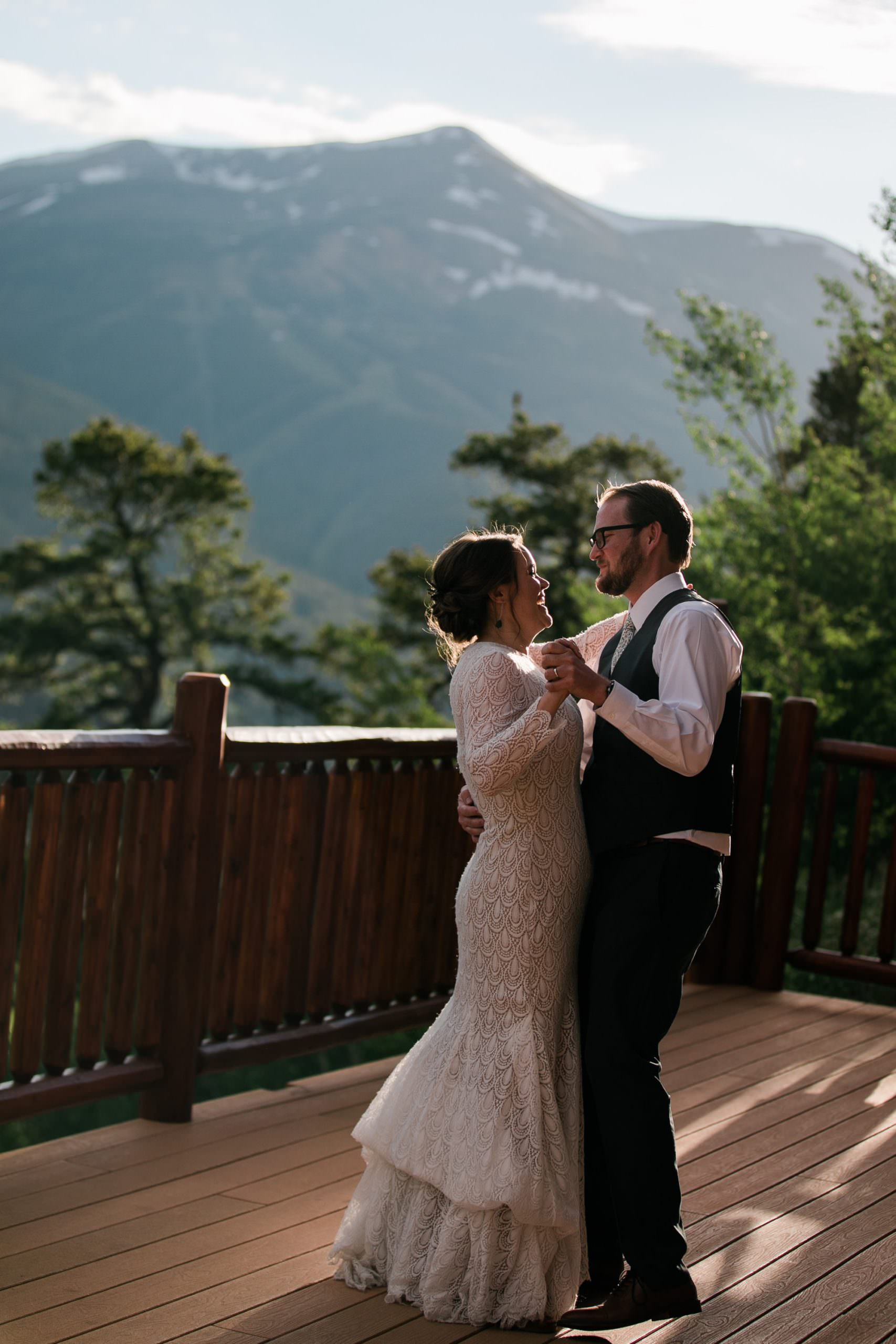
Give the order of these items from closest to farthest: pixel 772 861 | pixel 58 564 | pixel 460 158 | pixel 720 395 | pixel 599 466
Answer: pixel 772 861 < pixel 720 395 < pixel 599 466 < pixel 58 564 < pixel 460 158

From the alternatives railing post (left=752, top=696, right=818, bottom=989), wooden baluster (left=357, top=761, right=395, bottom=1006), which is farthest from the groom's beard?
railing post (left=752, top=696, right=818, bottom=989)

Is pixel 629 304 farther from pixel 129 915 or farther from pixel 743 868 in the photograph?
pixel 129 915

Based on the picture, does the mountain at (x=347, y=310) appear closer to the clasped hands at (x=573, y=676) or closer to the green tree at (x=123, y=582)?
the green tree at (x=123, y=582)

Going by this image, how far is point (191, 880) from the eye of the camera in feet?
12.5

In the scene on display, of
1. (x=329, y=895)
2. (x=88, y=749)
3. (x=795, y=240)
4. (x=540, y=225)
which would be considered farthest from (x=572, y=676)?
(x=795, y=240)

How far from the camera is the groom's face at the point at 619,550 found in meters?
2.76

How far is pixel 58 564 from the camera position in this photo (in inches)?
1302

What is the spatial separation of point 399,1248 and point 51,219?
15782 centimetres

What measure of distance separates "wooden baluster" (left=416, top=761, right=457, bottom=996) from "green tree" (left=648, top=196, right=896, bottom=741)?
7572mm

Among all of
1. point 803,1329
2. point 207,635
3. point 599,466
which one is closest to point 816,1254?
point 803,1329

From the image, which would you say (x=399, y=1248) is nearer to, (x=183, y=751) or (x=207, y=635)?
(x=183, y=751)

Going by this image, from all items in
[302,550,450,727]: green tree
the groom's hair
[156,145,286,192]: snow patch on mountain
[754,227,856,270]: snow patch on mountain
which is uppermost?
[156,145,286,192]: snow patch on mountain

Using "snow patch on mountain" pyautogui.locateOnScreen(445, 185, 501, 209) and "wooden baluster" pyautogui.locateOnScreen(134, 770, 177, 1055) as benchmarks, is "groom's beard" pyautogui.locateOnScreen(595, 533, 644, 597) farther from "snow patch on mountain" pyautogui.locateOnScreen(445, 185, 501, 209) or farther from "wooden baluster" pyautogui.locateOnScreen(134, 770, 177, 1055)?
"snow patch on mountain" pyautogui.locateOnScreen(445, 185, 501, 209)

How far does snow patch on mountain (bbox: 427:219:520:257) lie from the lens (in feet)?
511
